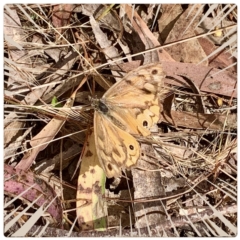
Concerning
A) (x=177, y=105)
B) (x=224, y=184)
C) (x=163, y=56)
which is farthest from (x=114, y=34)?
(x=224, y=184)

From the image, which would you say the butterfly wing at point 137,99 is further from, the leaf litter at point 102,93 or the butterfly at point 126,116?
the leaf litter at point 102,93

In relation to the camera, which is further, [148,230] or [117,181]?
[117,181]

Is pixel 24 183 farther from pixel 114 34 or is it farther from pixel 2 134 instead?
pixel 114 34

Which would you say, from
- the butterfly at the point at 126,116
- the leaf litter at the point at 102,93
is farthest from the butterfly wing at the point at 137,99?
the leaf litter at the point at 102,93

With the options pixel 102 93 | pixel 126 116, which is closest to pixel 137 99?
pixel 126 116

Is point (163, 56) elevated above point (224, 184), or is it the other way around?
point (163, 56)

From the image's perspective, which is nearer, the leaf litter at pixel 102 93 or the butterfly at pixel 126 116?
the butterfly at pixel 126 116

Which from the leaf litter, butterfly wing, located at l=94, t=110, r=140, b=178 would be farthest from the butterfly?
the leaf litter
